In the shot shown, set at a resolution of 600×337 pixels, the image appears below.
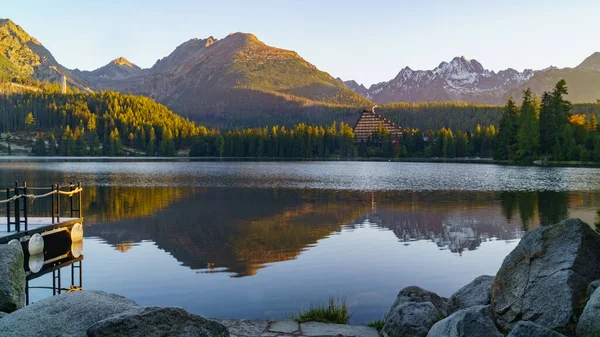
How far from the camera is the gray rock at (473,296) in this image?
1155cm

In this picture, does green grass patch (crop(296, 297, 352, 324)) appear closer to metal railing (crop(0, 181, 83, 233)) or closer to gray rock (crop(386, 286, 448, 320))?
gray rock (crop(386, 286, 448, 320))

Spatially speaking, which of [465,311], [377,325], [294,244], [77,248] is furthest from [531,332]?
[77,248]

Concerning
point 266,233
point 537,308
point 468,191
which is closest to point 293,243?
Result: point 266,233

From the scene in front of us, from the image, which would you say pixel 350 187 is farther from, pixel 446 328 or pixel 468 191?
pixel 446 328

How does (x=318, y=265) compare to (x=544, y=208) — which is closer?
(x=318, y=265)

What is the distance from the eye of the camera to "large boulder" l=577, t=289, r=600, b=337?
8.03 m

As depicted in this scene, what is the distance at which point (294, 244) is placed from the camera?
83.0 ft

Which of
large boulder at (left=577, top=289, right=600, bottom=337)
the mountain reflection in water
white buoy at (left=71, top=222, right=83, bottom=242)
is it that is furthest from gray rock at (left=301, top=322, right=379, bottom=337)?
white buoy at (left=71, top=222, right=83, bottom=242)

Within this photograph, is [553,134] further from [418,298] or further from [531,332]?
[531,332]

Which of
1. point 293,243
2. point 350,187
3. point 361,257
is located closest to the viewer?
point 361,257

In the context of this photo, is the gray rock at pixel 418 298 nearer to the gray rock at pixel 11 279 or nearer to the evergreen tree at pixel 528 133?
the gray rock at pixel 11 279

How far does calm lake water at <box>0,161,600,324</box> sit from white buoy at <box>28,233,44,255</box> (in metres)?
1.39

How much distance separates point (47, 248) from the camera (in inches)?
837

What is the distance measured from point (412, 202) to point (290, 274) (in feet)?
92.1
